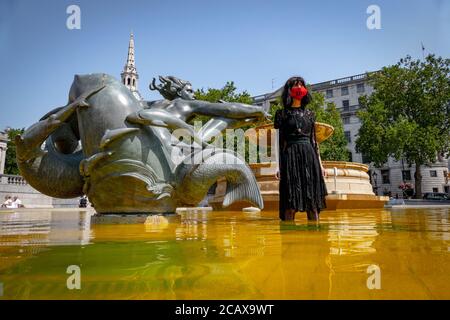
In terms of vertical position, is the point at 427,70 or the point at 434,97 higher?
the point at 427,70

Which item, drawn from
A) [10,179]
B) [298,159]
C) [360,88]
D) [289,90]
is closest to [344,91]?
[360,88]

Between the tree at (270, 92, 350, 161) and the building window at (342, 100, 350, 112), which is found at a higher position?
the building window at (342, 100, 350, 112)

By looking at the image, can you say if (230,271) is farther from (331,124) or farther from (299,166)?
(331,124)

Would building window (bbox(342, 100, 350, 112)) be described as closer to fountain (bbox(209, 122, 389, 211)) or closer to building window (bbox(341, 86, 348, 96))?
building window (bbox(341, 86, 348, 96))

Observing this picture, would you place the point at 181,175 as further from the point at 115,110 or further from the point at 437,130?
the point at 437,130

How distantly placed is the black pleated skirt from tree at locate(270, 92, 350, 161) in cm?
3158

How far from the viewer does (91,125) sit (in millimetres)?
3717

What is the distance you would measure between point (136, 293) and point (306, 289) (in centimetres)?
52

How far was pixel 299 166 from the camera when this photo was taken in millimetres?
3941

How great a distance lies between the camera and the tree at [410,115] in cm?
3000

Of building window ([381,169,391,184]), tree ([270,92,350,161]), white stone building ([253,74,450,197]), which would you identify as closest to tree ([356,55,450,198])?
tree ([270,92,350,161])

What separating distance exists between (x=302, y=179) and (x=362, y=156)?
177 ft

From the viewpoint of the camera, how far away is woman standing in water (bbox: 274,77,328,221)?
3902 millimetres

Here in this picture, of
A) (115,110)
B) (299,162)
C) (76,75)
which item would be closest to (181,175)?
(115,110)
